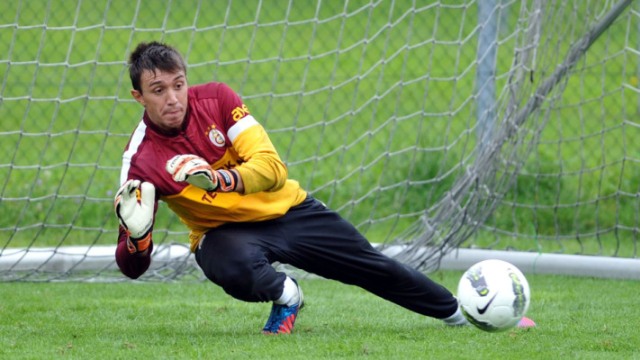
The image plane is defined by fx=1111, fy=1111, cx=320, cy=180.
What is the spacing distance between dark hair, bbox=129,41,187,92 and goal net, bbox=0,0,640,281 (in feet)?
6.10

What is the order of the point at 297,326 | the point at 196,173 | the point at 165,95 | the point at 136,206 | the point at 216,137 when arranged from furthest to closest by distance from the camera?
the point at 297,326 < the point at 216,137 < the point at 165,95 < the point at 136,206 < the point at 196,173

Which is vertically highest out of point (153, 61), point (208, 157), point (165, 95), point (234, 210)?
point (153, 61)

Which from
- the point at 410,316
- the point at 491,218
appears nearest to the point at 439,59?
the point at 491,218

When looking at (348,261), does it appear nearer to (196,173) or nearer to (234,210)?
(234,210)

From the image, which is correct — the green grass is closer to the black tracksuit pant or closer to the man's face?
the black tracksuit pant

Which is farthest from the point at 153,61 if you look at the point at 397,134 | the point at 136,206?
the point at 397,134

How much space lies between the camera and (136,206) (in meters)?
4.13

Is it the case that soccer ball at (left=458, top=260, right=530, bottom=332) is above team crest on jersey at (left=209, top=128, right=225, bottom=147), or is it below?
below

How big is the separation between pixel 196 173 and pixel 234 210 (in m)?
0.51

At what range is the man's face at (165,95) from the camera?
4.31 meters

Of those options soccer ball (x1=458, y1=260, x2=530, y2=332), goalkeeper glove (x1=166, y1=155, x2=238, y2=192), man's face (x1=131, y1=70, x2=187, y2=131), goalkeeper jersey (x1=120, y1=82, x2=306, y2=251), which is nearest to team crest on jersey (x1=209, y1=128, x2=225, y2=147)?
goalkeeper jersey (x1=120, y1=82, x2=306, y2=251)

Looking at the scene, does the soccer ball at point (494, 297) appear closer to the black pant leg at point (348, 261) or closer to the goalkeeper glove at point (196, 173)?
the black pant leg at point (348, 261)

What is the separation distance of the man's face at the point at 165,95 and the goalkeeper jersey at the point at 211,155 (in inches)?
3.5

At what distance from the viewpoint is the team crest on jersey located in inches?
175
